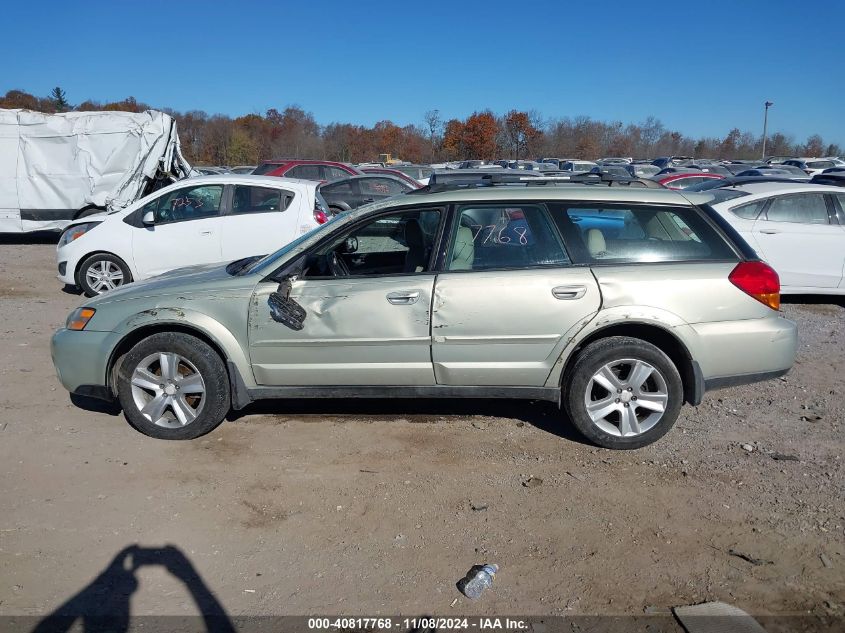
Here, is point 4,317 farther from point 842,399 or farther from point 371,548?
point 842,399

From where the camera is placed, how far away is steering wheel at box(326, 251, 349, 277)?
197 inches

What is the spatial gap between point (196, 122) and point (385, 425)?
63578 mm

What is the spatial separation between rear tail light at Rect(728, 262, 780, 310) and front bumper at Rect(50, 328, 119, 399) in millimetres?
4067

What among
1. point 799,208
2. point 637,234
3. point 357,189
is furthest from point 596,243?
point 357,189

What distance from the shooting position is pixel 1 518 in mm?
3941

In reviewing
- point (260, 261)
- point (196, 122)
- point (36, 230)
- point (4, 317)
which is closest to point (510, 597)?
point (260, 261)

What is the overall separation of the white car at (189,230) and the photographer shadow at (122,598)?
19.8ft

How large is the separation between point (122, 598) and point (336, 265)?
2514mm

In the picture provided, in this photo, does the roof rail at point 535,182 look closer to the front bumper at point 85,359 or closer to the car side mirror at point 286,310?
the car side mirror at point 286,310

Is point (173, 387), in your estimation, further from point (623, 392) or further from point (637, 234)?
point (637, 234)

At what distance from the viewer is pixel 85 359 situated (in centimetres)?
493

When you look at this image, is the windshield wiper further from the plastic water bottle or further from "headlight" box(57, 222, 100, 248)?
"headlight" box(57, 222, 100, 248)

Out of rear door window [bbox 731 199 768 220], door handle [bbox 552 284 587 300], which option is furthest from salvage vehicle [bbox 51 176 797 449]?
rear door window [bbox 731 199 768 220]

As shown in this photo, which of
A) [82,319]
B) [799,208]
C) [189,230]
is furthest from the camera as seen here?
[189,230]
